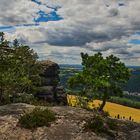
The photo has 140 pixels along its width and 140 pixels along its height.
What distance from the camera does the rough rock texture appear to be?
14.3m

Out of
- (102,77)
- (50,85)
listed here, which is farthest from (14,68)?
(50,85)

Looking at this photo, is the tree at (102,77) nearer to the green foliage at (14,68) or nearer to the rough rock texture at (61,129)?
the green foliage at (14,68)

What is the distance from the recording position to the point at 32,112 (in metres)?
15.2

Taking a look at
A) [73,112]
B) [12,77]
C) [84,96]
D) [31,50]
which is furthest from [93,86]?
[73,112]

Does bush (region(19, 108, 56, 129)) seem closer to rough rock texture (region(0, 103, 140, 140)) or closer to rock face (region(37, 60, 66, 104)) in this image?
rough rock texture (region(0, 103, 140, 140))

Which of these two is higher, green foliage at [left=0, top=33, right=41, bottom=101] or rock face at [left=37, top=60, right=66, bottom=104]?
green foliage at [left=0, top=33, right=41, bottom=101]

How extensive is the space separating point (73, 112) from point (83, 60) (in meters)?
73.8

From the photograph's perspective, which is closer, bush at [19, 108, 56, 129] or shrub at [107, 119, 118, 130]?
bush at [19, 108, 56, 129]

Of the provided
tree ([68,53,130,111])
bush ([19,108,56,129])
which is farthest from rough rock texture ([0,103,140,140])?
tree ([68,53,130,111])

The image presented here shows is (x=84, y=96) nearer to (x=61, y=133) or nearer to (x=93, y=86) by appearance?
(x=93, y=86)

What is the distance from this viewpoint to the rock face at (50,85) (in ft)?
403

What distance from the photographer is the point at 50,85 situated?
128375 mm

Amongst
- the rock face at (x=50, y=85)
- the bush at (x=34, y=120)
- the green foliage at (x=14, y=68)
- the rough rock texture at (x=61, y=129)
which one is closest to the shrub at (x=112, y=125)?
the rough rock texture at (x=61, y=129)

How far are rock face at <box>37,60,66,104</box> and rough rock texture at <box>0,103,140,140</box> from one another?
10531 centimetres
